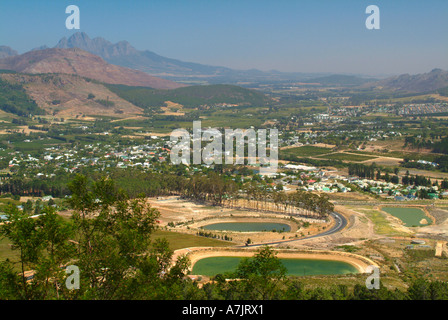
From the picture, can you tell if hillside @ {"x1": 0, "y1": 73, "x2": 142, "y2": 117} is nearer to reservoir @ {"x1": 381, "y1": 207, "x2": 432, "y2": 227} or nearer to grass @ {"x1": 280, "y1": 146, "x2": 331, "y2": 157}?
grass @ {"x1": 280, "y1": 146, "x2": 331, "y2": 157}

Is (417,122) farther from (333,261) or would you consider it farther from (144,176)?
(333,261)

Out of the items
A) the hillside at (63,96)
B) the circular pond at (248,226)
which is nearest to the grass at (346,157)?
the circular pond at (248,226)

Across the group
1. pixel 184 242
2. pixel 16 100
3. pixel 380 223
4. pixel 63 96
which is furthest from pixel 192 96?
pixel 184 242

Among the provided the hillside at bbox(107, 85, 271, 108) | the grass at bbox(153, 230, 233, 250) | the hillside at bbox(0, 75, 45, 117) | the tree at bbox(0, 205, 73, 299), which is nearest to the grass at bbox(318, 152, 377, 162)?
the grass at bbox(153, 230, 233, 250)

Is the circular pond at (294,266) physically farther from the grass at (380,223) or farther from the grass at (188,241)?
the grass at (380,223)

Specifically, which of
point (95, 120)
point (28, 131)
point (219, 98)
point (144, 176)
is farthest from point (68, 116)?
point (144, 176)
